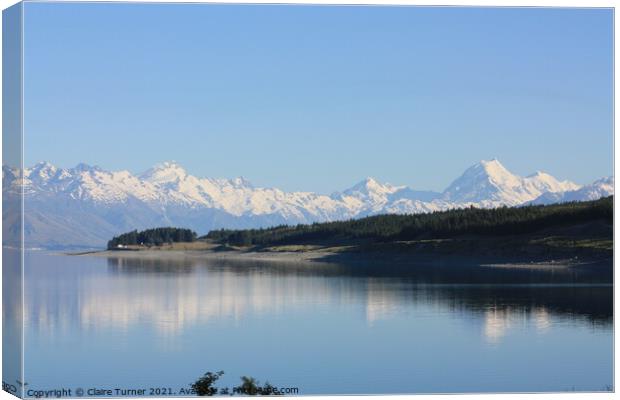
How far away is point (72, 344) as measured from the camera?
3912 cm

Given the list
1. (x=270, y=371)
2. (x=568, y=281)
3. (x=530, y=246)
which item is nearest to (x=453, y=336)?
(x=270, y=371)

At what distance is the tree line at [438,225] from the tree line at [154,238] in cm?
522

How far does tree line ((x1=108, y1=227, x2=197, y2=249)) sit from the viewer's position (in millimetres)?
184375

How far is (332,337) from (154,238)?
145 metres

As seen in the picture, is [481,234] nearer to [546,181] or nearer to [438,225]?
[438,225]

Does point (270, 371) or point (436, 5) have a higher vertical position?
point (436, 5)

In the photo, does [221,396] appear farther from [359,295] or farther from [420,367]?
[359,295]

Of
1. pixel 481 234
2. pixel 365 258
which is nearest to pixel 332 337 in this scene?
pixel 481 234

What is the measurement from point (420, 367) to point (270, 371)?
4.49 metres

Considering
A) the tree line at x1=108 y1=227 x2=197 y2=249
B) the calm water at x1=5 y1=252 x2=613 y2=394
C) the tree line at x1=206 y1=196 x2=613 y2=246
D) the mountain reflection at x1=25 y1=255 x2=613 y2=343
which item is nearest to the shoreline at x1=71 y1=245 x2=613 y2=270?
the tree line at x1=206 y1=196 x2=613 y2=246

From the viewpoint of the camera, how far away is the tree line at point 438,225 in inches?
3875

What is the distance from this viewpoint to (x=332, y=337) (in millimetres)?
42156

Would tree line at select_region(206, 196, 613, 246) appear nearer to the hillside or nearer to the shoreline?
the hillside

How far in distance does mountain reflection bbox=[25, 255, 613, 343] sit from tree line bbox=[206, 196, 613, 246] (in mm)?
9087
